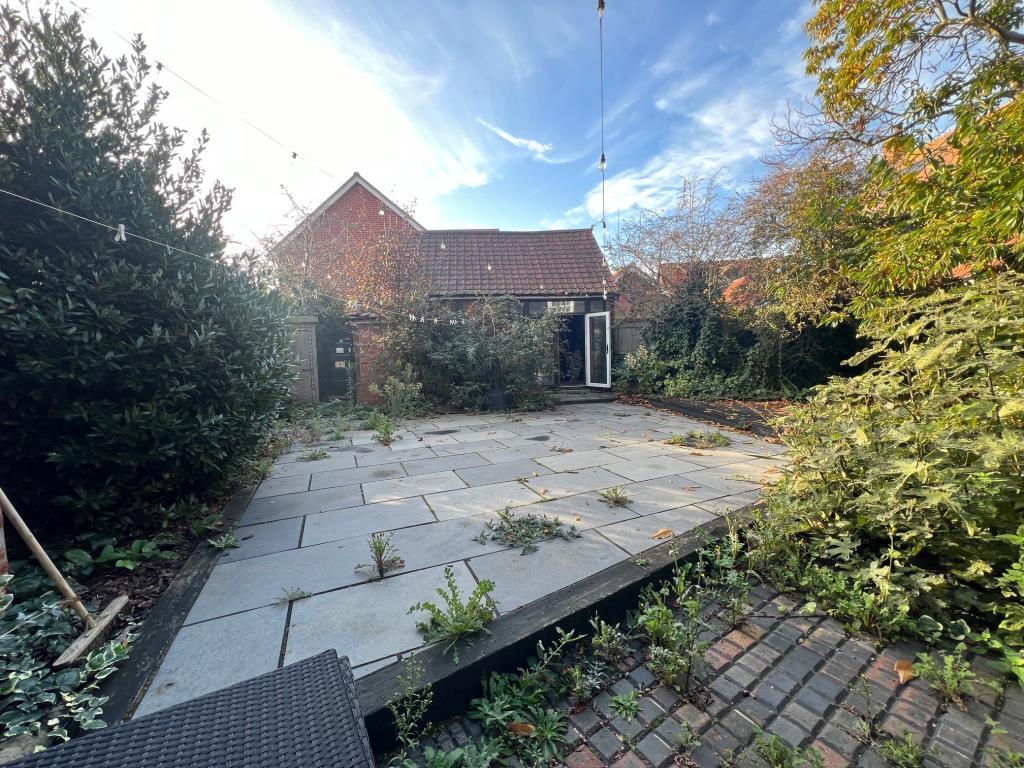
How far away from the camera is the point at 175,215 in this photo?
2.68 metres

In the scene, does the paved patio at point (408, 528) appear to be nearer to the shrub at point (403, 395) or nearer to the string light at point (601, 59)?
the shrub at point (403, 395)

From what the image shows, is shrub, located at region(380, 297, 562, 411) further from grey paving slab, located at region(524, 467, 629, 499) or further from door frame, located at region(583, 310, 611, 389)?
grey paving slab, located at region(524, 467, 629, 499)

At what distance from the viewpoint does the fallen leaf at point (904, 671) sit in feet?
4.50

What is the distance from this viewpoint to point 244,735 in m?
0.94

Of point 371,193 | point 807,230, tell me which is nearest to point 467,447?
point 807,230

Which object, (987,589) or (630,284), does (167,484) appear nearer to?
(987,589)

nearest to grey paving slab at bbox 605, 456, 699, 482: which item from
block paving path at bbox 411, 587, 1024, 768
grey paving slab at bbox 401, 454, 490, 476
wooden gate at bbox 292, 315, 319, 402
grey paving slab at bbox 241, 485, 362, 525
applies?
grey paving slab at bbox 401, 454, 490, 476

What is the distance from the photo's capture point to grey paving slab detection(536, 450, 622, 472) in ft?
12.5

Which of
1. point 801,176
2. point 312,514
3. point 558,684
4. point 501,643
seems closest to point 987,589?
point 558,684

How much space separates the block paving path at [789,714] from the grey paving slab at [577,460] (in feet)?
7.31

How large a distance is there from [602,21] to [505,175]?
13.3 ft

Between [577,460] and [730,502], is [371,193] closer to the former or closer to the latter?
[577,460]

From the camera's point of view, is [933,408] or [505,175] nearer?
[933,408]

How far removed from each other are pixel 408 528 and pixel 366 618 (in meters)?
0.84
